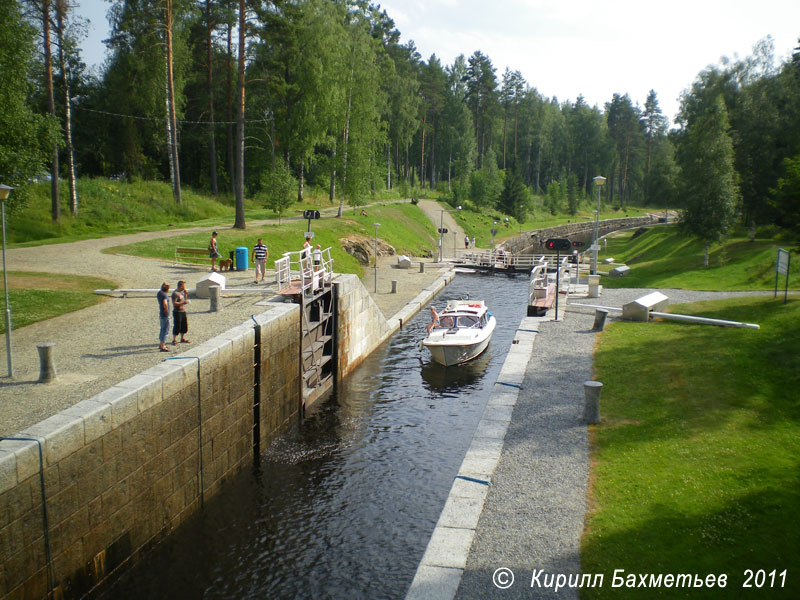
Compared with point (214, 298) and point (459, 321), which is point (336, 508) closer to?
point (214, 298)

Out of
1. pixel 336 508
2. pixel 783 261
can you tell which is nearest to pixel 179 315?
pixel 336 508

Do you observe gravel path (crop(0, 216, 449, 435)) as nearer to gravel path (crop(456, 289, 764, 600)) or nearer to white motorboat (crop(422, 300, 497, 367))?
white motorboat (crop(422, 300, 497, 367))

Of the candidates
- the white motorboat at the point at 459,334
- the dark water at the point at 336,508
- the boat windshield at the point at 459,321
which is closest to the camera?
the dark water at the point at 336,508

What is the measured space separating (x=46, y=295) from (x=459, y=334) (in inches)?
567

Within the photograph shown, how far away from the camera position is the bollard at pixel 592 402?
1435 cm

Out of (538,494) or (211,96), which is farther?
(211,96)

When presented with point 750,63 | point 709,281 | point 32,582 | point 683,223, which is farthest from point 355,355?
point 750,63

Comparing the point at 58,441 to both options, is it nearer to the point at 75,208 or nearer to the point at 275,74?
the point at 75,208

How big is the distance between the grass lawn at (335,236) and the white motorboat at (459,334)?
10.8 meters

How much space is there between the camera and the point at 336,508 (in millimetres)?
13562

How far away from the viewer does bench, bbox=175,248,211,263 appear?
87.5 feet

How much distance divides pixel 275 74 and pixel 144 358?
4197cm

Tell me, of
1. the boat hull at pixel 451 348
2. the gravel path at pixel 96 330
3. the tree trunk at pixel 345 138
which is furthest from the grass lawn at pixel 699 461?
the tree trunk at pixel 345 138

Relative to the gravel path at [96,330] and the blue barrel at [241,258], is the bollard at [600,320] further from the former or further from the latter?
the blue barrel at [241,258]
